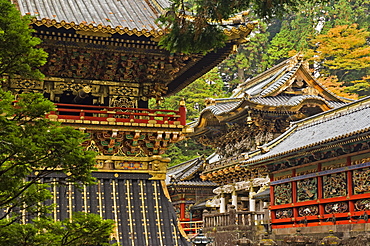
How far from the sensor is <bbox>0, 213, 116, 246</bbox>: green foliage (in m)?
7.29

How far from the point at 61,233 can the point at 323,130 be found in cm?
1368

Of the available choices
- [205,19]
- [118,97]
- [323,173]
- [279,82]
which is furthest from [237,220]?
[205,19]

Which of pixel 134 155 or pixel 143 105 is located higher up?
pixel 143 105

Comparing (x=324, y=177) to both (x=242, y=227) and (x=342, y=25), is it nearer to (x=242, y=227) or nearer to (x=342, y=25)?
(x=242, y=227)

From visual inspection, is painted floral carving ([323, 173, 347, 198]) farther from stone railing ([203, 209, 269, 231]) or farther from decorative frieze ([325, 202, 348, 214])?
stone railing ([203, 209, 269, 231])

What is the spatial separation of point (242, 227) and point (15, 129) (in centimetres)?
1505

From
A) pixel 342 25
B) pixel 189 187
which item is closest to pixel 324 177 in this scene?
pixel 189 187

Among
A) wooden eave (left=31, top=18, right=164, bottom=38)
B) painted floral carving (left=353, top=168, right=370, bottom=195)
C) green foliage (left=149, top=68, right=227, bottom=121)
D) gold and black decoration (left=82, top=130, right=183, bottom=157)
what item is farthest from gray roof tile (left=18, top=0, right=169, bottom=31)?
green foliage (left=149, top=68, right=227, bottom=121)

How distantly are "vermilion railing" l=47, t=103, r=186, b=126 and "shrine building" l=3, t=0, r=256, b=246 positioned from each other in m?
0.02

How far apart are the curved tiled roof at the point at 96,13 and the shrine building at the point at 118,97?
0.9 inches

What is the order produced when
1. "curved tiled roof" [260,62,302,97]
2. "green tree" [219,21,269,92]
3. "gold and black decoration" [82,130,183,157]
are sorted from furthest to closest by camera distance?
"green tree" [219,21,269,92] < "curved tiled roof" [260,62,302,97] < "gold and black decoration" [82,130,183,157]

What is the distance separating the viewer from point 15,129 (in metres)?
7.01

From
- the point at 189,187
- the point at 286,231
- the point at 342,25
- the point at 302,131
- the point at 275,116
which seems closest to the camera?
the point at 286,231

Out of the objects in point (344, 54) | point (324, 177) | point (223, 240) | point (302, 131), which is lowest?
point (223, 240)
